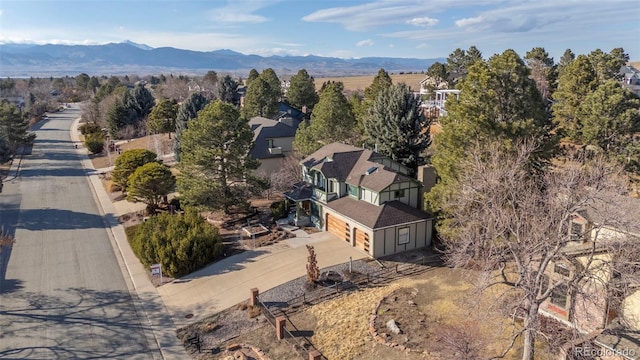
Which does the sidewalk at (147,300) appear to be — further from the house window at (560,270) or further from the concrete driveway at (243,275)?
the house window at (560,270)

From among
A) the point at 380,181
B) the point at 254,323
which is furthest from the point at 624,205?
the point at 254,323

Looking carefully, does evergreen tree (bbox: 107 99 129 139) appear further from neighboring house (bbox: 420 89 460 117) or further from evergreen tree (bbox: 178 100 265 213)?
neighboring house (bbox: 420 89 460 117)

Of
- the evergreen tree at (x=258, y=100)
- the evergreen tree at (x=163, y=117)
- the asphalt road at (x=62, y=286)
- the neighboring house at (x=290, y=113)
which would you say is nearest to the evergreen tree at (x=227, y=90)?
the neighboring house at (x=290, y=113)

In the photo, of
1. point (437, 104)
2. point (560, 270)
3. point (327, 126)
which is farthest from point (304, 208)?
point (437, 104)

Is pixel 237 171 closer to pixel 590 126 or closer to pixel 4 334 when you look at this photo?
pixel 4 334

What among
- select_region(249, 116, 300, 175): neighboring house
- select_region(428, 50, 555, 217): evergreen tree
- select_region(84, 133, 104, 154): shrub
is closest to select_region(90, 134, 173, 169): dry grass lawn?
select_region(84, 133, 104, 154): shrub
